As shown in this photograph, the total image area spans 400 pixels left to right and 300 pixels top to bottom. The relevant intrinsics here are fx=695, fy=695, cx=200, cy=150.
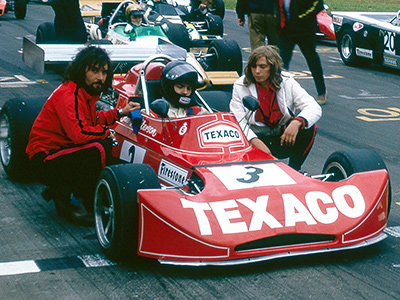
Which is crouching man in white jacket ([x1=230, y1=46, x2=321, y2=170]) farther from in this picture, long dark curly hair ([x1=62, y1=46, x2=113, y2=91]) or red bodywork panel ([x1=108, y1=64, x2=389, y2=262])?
long dark curly hair ([x1=62, y1=46, x2=113, y2=91])

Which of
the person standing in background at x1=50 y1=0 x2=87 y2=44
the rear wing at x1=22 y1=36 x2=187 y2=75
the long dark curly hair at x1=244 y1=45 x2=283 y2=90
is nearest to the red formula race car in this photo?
the long dark curly hair at x1=244 y1=45 x2=283 y2=90

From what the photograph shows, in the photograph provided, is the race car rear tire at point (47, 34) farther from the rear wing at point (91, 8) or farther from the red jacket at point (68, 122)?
the red jacket at point (68, 122)

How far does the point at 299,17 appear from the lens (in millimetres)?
9352

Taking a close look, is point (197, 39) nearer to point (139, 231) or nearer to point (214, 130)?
point (214, 130)

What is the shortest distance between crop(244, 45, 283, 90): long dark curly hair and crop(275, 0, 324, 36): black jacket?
350 cm

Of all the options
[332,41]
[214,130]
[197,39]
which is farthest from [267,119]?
[332,41]

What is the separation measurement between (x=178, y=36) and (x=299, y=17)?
10.3 feet

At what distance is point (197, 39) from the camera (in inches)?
535

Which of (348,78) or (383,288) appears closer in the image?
(383,288)

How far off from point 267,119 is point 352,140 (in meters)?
2.60

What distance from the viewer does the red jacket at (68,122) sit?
5273 mm

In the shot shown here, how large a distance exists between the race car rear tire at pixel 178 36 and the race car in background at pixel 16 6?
819 cm

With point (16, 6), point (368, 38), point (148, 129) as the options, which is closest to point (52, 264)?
point (148, 129)

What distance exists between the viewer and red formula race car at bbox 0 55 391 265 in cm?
437
